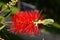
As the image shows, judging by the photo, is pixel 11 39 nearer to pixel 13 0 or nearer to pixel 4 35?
pixel 4 35

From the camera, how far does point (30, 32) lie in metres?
0.94

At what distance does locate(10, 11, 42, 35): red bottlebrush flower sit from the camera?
36.5 inches

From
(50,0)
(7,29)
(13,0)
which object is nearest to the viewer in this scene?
(13,0)

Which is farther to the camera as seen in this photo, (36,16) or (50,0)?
(50,0)

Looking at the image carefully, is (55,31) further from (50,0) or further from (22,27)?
(22,27)

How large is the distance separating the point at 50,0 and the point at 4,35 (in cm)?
971

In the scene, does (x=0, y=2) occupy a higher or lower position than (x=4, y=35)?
higher

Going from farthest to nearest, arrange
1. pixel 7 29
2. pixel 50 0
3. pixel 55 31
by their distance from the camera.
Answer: pixel 50 0 < pixel 55 31 < pixel 7 29

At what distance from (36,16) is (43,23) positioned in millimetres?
49

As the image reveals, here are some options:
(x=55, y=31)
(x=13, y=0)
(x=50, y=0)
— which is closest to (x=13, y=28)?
(x=13, y=0)

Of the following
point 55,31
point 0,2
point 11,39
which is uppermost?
point 0,2

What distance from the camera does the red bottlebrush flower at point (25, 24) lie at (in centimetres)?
93

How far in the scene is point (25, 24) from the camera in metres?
0.92

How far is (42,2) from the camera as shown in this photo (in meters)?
10.7
